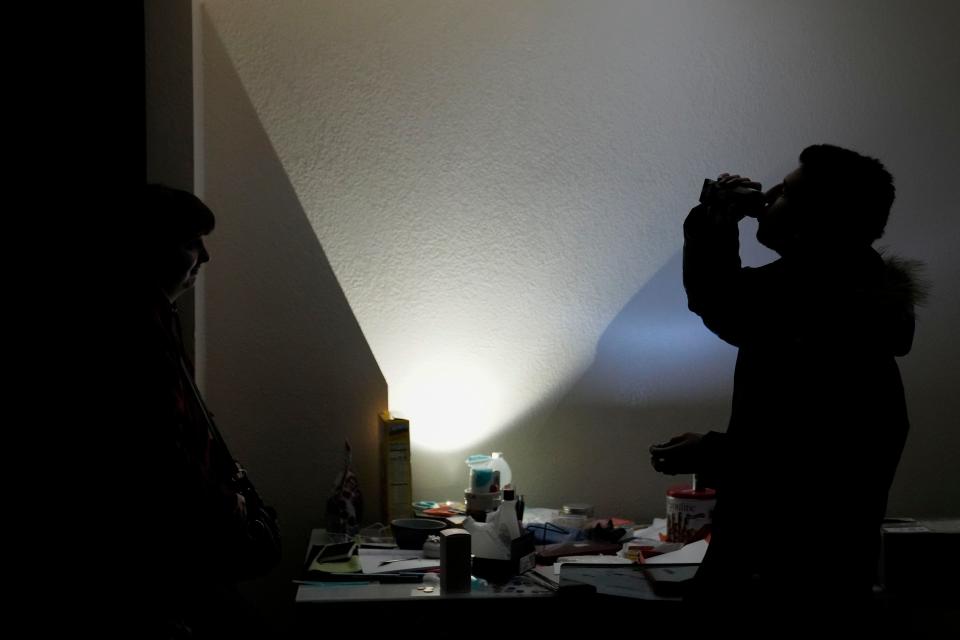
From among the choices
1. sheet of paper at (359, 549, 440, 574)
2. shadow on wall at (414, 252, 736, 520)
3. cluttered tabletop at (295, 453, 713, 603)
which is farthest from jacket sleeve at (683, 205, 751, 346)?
shadow on wall at (414, 252, 736, 520)

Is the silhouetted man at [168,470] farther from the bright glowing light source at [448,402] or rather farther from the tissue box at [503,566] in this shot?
the bright glowing light source at [448,402]

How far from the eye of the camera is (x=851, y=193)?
1.50 metres

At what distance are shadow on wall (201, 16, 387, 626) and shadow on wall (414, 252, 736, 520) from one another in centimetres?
43

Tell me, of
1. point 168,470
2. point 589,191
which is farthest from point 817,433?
point 589,191

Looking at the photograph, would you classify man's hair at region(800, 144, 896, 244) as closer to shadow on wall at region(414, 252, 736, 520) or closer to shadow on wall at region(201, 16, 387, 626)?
shadow on wall at region(414, 252, 736, 520)

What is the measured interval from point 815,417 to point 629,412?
48.4 inches

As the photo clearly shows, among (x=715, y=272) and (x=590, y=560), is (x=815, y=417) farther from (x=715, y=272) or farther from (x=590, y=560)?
(x=590, y=560)

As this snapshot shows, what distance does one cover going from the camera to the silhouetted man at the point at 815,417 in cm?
138

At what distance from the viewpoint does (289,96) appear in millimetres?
2471

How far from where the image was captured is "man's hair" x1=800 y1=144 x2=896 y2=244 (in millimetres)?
1498

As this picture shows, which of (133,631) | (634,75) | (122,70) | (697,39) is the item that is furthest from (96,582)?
(697,39)

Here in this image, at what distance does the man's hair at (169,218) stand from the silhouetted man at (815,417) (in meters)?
0.97

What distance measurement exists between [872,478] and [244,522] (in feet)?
3.27

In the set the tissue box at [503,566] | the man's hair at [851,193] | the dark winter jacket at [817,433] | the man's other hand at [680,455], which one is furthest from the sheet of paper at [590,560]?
the man's hair at [851,193]
